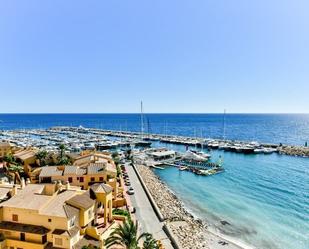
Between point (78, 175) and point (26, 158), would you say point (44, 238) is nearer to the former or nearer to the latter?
point (78, 175)

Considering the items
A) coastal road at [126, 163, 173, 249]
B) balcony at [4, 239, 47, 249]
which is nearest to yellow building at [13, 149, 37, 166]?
coastal road at [126, 163, 173, 249]

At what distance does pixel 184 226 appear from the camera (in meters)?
38.8

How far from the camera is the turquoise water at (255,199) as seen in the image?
129 feet

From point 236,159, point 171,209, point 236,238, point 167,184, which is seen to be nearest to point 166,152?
point 236,159

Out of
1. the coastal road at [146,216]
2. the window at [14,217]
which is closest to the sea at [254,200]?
the coastal road at [146,216]

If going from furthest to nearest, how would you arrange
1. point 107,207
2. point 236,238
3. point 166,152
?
point 166,152, point 236,238, point 107,207

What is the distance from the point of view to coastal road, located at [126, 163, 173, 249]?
34812mm

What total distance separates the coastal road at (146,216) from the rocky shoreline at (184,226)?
1.51 metres

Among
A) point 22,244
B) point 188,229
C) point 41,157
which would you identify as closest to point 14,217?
point 22,244

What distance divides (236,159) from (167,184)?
38.9 meters

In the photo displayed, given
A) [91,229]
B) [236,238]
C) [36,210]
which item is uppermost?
[36,210]

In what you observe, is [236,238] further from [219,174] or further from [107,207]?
[219,174]

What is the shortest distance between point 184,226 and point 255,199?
67.5 feet

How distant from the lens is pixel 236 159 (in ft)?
310
